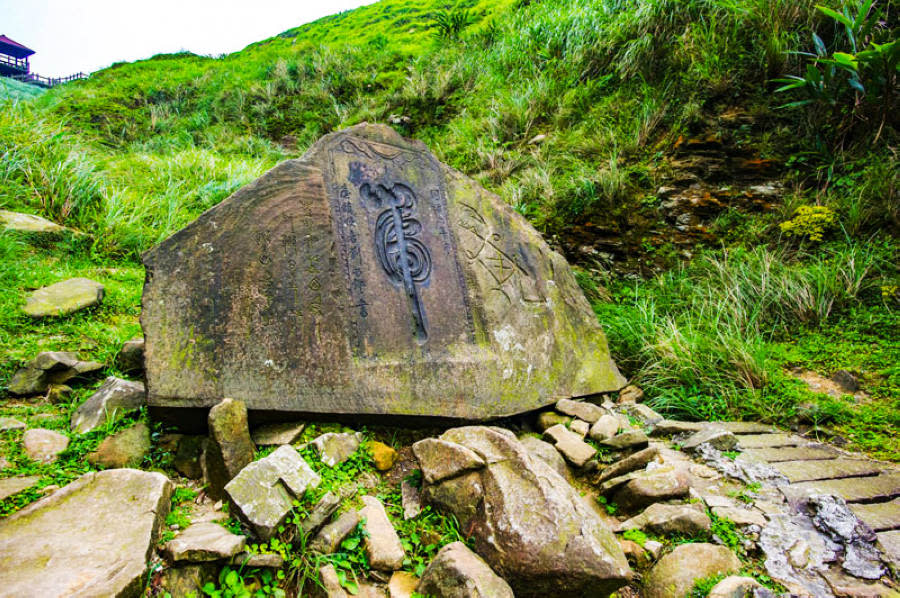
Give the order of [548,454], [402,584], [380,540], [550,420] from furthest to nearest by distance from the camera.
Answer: [550,420]
[548,454]
[380,540]
[402,584]

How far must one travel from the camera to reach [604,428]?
7.88 feet

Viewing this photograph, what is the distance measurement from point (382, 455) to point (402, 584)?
663mm

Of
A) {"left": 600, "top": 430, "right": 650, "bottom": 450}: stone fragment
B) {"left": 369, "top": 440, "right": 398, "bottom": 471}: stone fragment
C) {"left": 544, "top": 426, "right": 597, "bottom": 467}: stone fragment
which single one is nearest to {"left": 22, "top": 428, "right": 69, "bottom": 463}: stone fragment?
{"left": 369, "top": 440, "right": 398, "bottom": 471}: stone fragment

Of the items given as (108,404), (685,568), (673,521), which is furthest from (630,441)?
(108,404)

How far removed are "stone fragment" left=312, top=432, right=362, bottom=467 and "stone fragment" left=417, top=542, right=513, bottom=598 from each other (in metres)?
0.69

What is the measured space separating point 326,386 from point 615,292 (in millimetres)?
2992

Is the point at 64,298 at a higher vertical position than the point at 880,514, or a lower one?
higher

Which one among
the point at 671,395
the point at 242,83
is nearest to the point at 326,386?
the point at 671,395

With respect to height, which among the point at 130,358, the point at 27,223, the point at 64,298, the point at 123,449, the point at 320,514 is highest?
the point at 27,223

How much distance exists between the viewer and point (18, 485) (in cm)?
152

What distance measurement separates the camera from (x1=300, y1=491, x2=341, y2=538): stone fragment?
154cm

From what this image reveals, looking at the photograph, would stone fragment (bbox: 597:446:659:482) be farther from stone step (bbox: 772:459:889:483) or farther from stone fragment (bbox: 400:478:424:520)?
stone fragment (bbox: 400:478:424:520)

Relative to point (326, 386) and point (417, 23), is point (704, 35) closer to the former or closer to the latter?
point (326, 386)

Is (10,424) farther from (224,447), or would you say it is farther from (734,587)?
(734,587)
